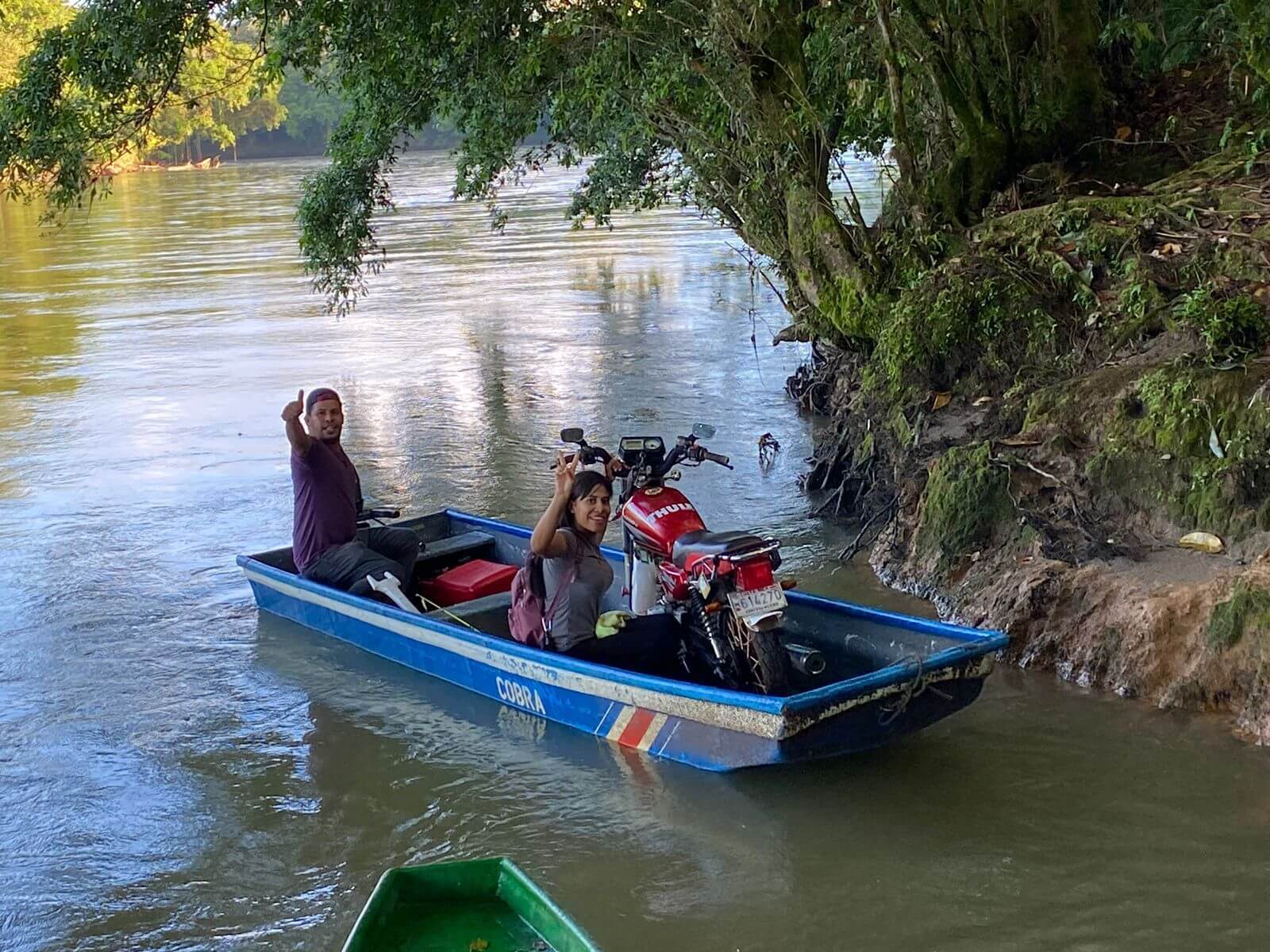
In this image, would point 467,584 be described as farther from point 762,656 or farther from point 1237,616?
point 1237,616

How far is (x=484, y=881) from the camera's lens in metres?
3.65

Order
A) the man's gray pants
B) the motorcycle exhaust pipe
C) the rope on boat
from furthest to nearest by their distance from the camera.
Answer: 1. the man's gray pants
2. the motorcycle exhaust pipe
3. the rope on boat

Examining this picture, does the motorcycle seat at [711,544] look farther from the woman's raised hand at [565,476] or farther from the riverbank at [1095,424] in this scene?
the riverbank at [1095,424]

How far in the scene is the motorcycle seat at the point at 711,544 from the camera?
532 centimetres

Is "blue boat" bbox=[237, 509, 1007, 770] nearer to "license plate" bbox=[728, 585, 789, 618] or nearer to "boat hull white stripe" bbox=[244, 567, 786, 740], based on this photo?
"boat hull white stripe" bbox=[244, 567, 786, 740]

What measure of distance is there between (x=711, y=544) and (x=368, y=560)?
2301 mm

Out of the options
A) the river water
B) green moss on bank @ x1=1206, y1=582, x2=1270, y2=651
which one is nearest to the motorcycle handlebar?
the river water

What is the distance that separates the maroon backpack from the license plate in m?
0.78

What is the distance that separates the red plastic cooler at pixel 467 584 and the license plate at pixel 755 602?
2209 mm

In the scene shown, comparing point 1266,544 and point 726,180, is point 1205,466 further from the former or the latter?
point 726,180

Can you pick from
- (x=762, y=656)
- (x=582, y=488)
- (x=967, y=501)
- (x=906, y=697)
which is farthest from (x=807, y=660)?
(x=967, y=501)

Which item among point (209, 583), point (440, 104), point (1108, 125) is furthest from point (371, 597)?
point (1108, 125)

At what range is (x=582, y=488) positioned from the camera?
565cm

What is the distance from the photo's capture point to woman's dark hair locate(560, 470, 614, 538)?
5.65 m
